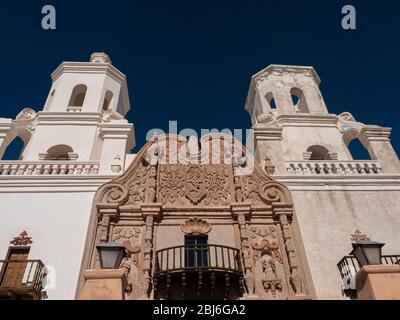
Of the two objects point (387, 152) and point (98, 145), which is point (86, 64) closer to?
point (98, 145)

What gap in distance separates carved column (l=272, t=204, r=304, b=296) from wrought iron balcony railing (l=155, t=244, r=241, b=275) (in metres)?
1.57

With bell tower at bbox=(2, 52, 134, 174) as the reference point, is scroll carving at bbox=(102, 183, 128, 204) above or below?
below

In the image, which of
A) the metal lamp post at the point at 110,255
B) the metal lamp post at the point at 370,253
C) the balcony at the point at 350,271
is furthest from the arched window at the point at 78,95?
the metal lamp post at the point at 370,253

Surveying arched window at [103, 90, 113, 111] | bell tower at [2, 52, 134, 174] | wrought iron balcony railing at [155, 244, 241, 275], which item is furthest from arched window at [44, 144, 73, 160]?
wrought iron balcony railing at [155, 244, 241, 275]

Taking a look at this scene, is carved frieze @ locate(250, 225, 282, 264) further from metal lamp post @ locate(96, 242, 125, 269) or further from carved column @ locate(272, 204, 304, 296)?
metal lamp post @ locate(96, 242, 125, 269)

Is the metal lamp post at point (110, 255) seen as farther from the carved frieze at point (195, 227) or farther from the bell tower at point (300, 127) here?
the bell tower at point (300, 127)

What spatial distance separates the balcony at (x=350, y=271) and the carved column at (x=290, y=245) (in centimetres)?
118

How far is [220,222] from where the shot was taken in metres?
11.7

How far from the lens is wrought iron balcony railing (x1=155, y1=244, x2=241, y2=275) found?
1025 centimetres

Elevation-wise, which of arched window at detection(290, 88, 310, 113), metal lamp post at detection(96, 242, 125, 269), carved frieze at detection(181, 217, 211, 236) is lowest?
metal lamp post at detection(96, 242, 125, 269)

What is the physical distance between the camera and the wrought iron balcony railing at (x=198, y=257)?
10247 millimetres

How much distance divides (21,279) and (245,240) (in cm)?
653

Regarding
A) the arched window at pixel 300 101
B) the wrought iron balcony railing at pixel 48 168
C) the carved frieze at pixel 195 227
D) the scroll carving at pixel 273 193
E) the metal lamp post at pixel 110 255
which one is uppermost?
the arched window at pixel 300 101
